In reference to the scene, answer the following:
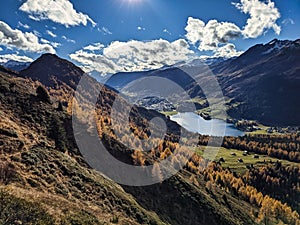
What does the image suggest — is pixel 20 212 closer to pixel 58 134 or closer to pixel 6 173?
pixel 6 173

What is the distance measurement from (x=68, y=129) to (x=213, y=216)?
146ft

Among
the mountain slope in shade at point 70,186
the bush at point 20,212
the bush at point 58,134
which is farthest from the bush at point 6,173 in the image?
the bush at point 58,134

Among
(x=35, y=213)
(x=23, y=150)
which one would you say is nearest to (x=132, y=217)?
(x=23, y=150)

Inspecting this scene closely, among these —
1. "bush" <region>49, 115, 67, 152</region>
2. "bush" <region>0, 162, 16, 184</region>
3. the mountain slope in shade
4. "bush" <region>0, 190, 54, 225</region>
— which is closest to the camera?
"bush" <region>0, 190, 54, 225</region>

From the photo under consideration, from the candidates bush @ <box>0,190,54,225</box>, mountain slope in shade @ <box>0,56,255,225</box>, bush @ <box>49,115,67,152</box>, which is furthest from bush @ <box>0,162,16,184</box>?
bush @ <box>49,115,67,152</box>

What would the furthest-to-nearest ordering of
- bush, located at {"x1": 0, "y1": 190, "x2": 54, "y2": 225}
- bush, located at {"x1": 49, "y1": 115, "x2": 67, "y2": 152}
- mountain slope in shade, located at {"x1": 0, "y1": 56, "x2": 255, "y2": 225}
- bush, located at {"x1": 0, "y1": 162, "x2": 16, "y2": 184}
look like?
bush, located at {"x1": 49, "y1": 115, "x2": 67, "y2": 152}, mountain slope in shade, located at {"x1": 0, "y1": 56, "x2": 255, "y2": 225}, bush, located at {"x1": 0, "y1": 162, "x2": 16, "y2": 184}, bush, located at {"x1": 0, "y1": 190, "x2": 54, "y2": 225}

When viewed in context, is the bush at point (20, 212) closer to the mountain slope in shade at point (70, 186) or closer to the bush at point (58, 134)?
the mountain slope in shade at point (70, 186)

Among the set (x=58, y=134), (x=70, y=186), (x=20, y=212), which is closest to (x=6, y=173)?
(x=70, y=186)

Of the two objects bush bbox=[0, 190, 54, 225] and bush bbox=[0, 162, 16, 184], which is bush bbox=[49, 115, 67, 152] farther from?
bush bbox=[0, 190, 54, 225]

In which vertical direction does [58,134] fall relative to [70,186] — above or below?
above

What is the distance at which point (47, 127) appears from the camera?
64125 millimetres

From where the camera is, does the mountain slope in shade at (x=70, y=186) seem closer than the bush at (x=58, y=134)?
Yes

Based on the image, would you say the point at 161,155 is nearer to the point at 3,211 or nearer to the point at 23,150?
the point at 23,150

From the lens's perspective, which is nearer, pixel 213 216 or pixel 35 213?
pixel 35 213
